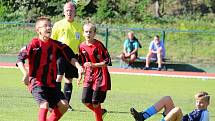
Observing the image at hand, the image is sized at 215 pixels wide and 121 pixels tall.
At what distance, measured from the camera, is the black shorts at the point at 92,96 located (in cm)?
998

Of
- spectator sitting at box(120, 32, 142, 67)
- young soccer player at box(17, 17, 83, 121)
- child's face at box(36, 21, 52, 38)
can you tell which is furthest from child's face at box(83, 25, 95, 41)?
spectator sitting at box(120, 32, 142, 67)

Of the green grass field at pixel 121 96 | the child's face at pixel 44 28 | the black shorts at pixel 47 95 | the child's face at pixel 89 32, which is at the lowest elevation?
the green grass field at pixel 121 96

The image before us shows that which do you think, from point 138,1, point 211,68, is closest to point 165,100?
point 211,68

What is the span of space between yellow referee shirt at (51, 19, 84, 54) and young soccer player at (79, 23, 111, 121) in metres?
1.55

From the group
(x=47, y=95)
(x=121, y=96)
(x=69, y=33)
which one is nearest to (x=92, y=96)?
(x=47, y=95)

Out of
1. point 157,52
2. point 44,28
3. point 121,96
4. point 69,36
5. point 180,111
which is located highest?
point 44,28

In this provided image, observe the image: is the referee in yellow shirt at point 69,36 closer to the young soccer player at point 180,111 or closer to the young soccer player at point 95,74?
the young soccer player at point 95,74

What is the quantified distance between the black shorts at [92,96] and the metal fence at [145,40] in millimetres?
16552

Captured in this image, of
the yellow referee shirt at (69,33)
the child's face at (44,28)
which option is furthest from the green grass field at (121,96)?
the child's face at (44,28)

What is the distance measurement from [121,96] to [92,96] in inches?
163

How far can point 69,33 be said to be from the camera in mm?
11633

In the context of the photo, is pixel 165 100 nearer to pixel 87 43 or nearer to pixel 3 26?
pixel 87 43

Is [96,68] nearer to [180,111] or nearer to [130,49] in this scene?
[180,111]

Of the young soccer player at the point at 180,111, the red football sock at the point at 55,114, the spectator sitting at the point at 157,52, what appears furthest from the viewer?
the spectator sitting at the point at 157,52
